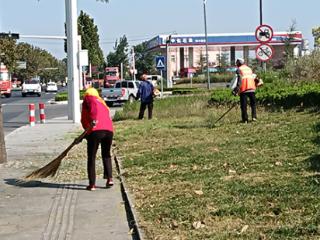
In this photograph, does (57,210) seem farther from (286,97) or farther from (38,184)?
(286,97)

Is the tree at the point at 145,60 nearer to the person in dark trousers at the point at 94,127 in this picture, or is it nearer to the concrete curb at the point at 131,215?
the person in dark trousers at the point at 94,127

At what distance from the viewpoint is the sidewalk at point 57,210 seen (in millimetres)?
7223

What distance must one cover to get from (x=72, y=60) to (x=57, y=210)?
55.0 feet

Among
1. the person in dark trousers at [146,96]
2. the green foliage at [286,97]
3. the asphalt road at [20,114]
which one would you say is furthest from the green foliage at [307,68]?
the asphalt road at [20,114]

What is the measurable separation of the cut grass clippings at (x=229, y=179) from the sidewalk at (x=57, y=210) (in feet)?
1.21

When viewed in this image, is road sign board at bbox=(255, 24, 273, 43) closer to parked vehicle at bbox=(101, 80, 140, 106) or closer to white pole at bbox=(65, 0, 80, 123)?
white pole at bbox=(65, 0, 80, 123)

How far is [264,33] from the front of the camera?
20.4 metres

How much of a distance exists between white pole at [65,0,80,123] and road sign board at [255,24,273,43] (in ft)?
25.0

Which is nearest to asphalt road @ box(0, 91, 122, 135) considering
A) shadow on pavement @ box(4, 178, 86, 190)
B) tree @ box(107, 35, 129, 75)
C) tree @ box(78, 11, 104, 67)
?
shadow on pavement @ box(4, 178, 86, 190)

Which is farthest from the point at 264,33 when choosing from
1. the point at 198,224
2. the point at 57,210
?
the point at 198,224

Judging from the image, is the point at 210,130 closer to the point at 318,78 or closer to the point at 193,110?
the point at 193,110

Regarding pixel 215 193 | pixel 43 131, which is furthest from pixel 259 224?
pixel 43 131

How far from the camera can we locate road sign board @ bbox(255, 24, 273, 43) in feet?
66.7

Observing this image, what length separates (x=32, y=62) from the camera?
13538cm
